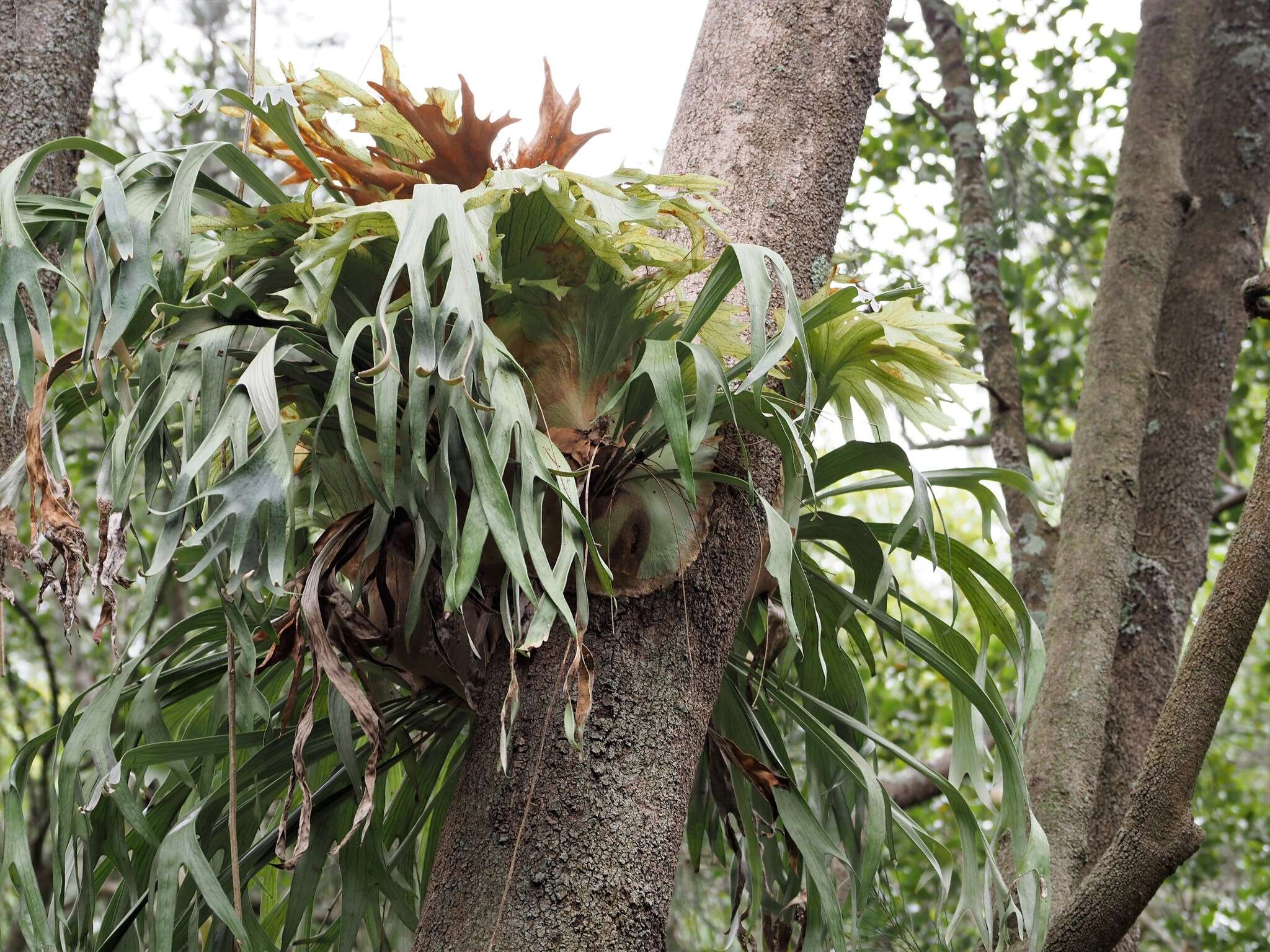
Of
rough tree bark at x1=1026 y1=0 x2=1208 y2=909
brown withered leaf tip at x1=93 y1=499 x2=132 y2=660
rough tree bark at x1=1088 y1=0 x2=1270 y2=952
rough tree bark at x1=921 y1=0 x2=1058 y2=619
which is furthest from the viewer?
rough tree bark at x1=921 y1=0 x2=1058 y2=619

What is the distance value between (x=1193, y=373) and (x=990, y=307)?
1.38 feet

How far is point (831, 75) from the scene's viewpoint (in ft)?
4.45

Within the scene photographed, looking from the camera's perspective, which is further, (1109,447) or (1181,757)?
(1109,447)

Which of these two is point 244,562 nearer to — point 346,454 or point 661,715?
point 346,454

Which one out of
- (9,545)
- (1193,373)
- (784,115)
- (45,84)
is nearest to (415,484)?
(9,545)

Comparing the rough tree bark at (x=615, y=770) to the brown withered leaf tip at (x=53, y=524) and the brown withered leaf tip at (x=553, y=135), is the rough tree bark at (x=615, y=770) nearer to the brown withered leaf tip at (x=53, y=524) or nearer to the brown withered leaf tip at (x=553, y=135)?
the brown withered leaf tip at (x=553, y=135)

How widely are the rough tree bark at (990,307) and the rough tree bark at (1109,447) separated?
0.36 ft

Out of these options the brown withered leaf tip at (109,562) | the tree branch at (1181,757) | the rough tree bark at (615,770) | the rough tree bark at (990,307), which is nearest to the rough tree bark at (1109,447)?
the rough tree bark at (990,307)

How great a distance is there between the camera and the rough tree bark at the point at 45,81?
1280 millimetres

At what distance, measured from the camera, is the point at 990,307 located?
2256mm

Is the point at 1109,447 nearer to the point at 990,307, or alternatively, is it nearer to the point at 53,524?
the point at 990,307

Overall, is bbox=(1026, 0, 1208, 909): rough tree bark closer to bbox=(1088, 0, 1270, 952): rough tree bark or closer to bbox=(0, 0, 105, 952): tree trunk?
bbox=(1088, 0, 1270, 952): rough tree bark

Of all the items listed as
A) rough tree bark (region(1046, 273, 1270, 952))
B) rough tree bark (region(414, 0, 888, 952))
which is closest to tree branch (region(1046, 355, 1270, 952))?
rough tree bark (region(1046, 273, 1270, 952))

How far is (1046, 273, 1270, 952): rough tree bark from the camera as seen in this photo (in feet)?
3.50
